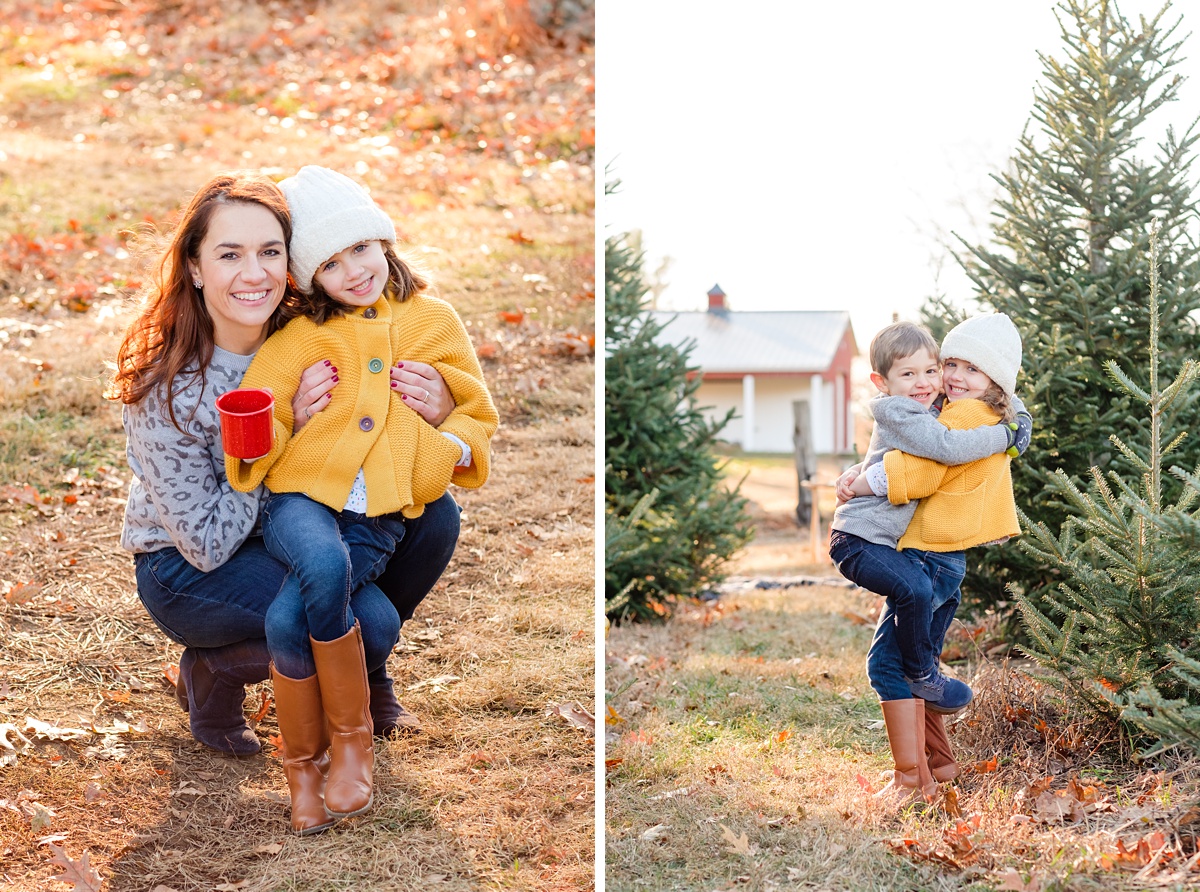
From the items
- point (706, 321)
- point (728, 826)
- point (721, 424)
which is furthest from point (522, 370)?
point (706, 321)

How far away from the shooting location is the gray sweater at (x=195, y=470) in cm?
353

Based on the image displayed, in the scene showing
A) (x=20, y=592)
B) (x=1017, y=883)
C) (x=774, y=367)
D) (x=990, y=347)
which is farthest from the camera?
(x=774, y=367)

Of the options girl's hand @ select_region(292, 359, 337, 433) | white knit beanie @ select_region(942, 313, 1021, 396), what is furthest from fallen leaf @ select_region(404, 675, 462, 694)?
white knit beanie @ select_region(942, 313, 1021, 396)

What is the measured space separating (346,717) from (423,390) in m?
1.11

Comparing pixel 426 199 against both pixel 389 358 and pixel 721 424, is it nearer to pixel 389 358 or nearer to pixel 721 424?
pixel 721 424

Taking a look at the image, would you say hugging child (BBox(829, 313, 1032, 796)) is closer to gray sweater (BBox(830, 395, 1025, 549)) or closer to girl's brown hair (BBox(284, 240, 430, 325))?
gray sweater (BBox(830, 395, 1025, 549))

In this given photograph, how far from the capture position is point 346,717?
11.3ft

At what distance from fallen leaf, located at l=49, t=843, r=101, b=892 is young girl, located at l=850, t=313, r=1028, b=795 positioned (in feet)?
8.69

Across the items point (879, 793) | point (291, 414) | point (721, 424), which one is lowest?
point (879, 793)

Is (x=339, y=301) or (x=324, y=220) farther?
(x=339, y=301)

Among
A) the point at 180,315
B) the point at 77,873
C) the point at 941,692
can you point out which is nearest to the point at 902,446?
the point at 941,692

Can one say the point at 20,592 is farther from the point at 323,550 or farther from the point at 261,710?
the point at 323,550

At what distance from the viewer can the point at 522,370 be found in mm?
7723

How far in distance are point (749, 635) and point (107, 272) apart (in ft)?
19.5
